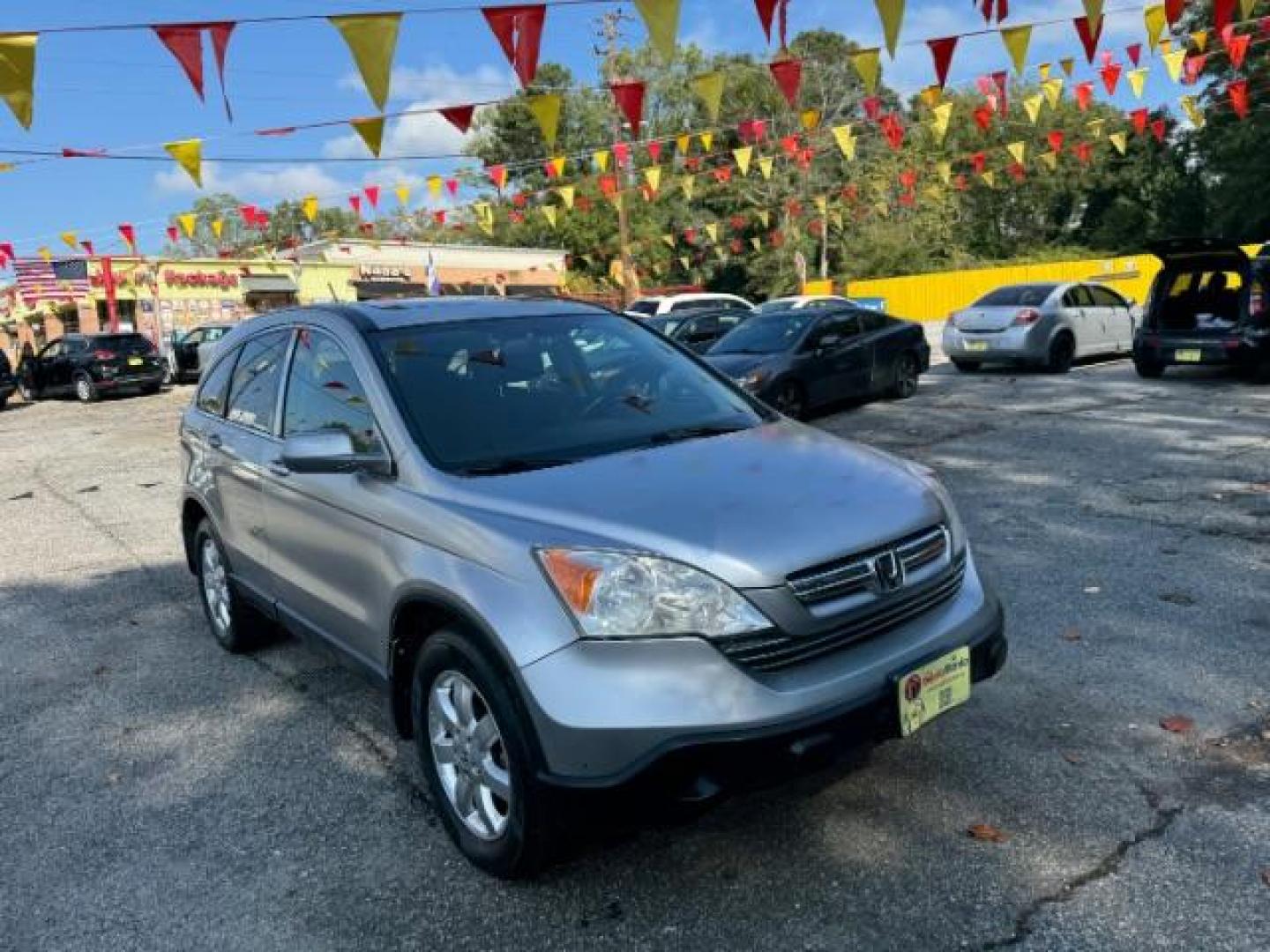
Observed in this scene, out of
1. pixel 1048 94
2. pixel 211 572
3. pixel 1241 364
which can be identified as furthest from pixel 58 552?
pixel 1048 94

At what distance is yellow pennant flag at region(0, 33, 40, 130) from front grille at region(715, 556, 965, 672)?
6542 millimetres

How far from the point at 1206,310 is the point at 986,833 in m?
12.7

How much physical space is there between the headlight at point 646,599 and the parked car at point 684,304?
19.5 m

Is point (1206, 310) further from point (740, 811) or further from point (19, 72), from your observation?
point (19, 72)

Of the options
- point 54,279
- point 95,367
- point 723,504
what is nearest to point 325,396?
point 723,504

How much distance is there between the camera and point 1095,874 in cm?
283

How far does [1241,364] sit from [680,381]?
11.5 m

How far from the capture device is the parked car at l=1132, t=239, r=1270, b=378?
40.0 ft

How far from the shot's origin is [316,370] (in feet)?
13.1

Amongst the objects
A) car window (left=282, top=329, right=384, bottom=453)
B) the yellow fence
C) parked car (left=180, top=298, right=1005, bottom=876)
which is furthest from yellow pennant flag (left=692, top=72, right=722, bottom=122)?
the yellow fence

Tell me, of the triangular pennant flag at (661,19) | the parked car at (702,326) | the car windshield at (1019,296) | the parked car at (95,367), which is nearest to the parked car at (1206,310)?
the car windshield at (1019,296)

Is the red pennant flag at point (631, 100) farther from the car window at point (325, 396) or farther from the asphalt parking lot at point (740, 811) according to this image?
the car window at point (325, 396)

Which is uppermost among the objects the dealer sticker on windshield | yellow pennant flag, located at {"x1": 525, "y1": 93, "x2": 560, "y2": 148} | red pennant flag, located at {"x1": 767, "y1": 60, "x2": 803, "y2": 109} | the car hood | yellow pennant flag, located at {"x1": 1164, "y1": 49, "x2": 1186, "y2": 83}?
yellow pennant flag, located at {"x1": 1164, "y1": 49, "x2": 1186, "y2": 83}

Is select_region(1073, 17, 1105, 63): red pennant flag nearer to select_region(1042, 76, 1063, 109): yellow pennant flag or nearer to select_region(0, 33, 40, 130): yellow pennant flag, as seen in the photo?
select_region(1042, 76, 1063, 109): yellow pennant flag
